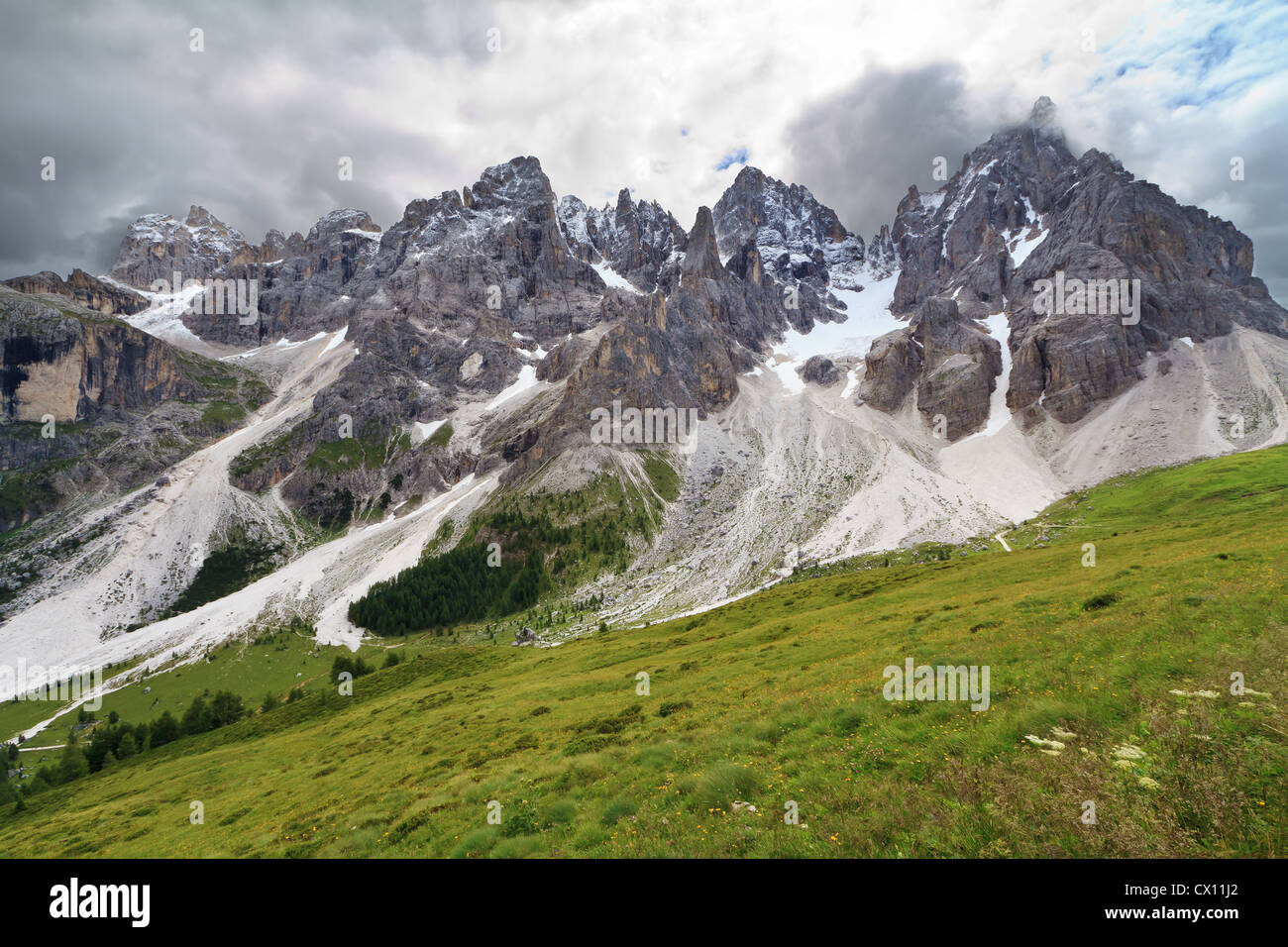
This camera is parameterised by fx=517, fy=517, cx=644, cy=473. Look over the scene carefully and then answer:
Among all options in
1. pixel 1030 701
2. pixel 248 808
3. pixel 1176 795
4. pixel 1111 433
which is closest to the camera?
pixel 1176 795

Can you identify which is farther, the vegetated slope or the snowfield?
the snowfield

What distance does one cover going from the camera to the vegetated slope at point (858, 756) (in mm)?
8211

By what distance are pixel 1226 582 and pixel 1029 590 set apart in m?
13.2

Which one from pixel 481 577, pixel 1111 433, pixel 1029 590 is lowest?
pixel 481 577

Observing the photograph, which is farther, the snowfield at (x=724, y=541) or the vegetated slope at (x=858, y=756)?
the snowfield at (x=724, y=541)

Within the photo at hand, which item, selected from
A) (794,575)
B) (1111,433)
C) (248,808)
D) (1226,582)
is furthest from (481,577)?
(1111,433)

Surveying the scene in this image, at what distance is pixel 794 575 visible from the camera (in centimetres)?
12800

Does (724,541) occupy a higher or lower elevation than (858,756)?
lower

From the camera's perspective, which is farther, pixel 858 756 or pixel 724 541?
pixel 724 541

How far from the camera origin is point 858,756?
12516mm

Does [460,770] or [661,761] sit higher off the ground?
[661,761]

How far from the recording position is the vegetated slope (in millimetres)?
8211
